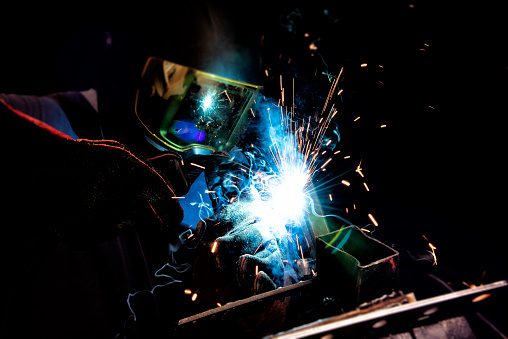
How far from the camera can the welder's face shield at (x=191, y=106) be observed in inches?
63.4

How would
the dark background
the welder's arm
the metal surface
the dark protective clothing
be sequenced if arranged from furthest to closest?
the dark background, the welder's arm, the dark protective clothing, the metal surface

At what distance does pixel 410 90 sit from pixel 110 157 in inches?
138

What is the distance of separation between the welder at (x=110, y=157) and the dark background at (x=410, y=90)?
0.31 metres

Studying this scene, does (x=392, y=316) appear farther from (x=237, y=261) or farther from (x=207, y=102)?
(x=207, y=102)

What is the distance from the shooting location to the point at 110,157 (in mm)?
1832

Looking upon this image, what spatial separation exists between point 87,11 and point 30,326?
3.02 meters

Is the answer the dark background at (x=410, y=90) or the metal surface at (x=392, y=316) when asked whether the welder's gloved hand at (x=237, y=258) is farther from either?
the dark background at (x=410, y=90)

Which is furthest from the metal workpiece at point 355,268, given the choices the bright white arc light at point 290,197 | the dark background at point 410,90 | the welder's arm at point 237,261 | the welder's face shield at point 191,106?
the dark background at point 410,90

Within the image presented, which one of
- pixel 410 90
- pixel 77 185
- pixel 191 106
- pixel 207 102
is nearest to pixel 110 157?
pixel 77 185

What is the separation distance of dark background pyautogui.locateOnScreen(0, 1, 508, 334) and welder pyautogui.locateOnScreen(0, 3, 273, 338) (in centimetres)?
31

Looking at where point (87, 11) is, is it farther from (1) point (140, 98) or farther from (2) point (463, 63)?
(2) point (463, 63)

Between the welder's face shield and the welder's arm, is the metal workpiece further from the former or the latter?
the welder's face shield

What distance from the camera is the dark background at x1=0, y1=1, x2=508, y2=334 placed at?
6.83 ft

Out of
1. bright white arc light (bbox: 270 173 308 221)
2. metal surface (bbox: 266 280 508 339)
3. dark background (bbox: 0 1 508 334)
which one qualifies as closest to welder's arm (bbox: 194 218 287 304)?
bright white arc light (bbox: 270 173 308 221)
